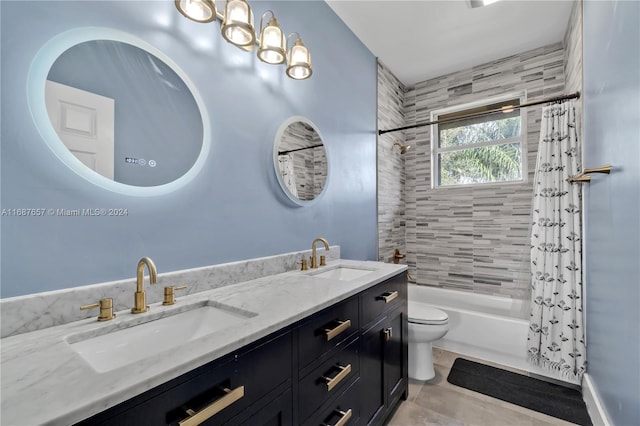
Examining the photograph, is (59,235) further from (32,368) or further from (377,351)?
(377,351)

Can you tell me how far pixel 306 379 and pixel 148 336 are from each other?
0.53 meters

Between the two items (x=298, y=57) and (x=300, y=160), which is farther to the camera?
(x=300, y=160)

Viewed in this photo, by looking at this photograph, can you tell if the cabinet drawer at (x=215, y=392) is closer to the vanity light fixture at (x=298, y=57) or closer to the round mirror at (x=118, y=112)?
the round mirror at (x=118, y=112)

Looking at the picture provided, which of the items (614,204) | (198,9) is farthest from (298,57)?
(614,204)

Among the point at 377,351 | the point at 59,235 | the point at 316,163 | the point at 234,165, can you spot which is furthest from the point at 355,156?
the point at 59,235

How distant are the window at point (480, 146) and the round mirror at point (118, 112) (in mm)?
2652

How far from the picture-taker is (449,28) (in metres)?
2.40

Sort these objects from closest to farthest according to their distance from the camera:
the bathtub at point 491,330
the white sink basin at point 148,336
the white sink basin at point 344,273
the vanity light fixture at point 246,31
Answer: the white sink basin at point 148,336
the vanity light fixture at point 246,31
the white sink basin at point 344,273
the bathtub at point 491,330

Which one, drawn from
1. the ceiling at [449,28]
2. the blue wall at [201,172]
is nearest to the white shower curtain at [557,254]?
the ceiling at [449,28]

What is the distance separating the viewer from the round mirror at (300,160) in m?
1.66

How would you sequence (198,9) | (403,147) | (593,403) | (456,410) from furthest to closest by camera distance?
(403,147) → (456,410) → (593,403) → (198,9)

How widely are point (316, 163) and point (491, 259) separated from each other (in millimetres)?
2146

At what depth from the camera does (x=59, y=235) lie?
2.83 feet

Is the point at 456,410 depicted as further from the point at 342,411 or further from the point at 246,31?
the point at 246,31
